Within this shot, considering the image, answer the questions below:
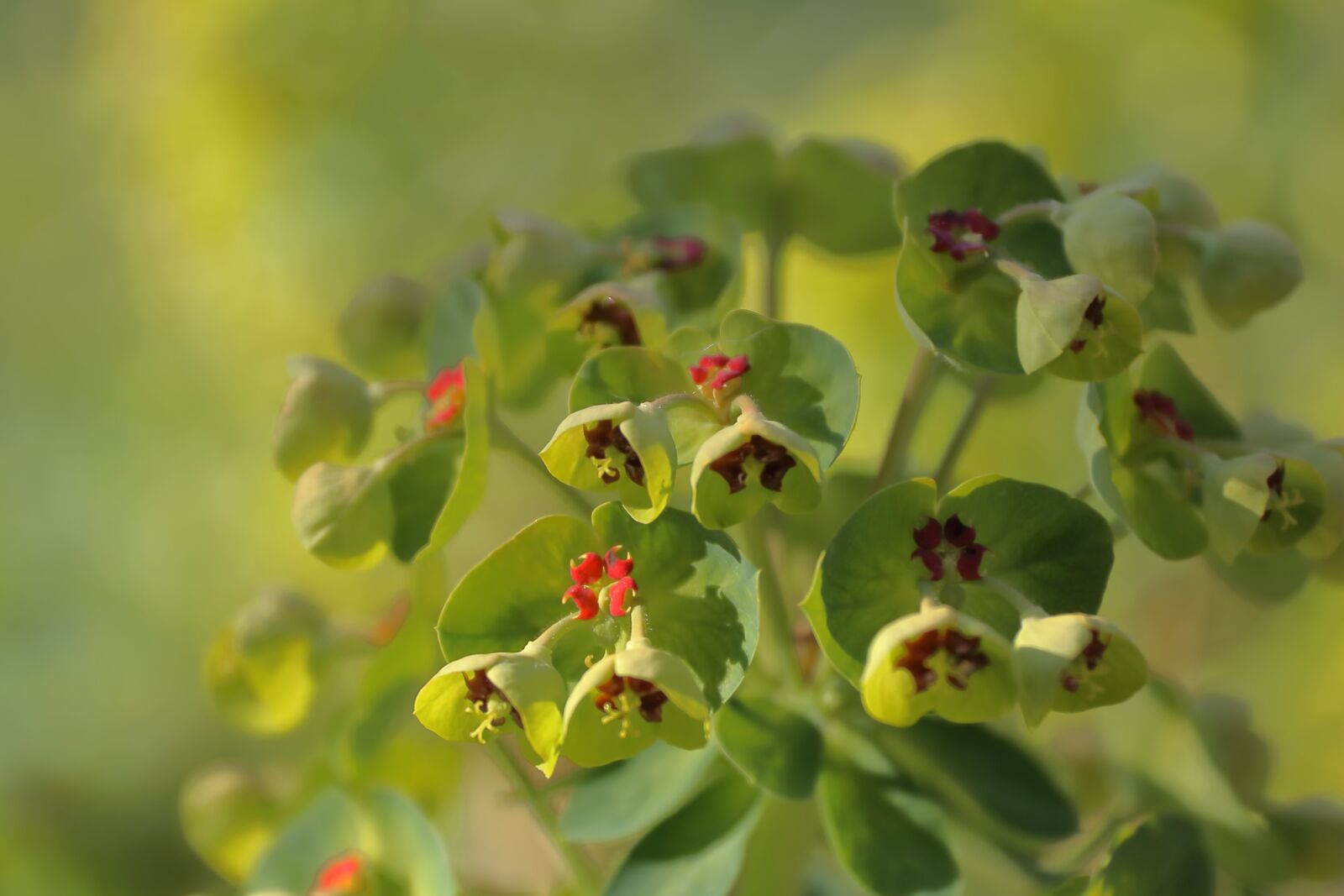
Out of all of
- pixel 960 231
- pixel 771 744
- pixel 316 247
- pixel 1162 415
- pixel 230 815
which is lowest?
pixel 316 247

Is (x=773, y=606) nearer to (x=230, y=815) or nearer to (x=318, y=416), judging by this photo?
(x=318, y=416)

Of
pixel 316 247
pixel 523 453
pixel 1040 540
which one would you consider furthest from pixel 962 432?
pixel 316 247

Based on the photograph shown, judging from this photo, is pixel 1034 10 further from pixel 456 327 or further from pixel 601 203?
pixel 456 327

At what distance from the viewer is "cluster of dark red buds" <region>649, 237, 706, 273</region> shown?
2.37 ft

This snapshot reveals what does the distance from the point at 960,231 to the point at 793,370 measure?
0.39 ft

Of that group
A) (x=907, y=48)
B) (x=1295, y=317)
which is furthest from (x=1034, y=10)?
(x=1295, y=317)

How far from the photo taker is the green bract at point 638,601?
523 millimetres

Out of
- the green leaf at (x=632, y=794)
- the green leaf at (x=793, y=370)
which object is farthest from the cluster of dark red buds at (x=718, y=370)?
the green leaf at (x=632, y=794)

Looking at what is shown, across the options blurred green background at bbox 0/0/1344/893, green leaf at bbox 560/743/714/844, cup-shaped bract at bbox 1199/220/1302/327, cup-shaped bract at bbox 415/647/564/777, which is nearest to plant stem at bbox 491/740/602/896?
green leaf at bbox 560/743/714/844

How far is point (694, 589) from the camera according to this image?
54 centimetres

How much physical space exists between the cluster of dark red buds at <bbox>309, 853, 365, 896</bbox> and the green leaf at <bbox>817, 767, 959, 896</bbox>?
284mm

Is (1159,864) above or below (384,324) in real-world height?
below

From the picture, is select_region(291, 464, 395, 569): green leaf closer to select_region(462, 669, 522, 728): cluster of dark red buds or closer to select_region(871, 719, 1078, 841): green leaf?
select_region(462, 669, 522, 728): cluster of dark red buds

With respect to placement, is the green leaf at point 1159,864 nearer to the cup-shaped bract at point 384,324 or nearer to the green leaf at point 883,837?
the green leaf at point 883,837
